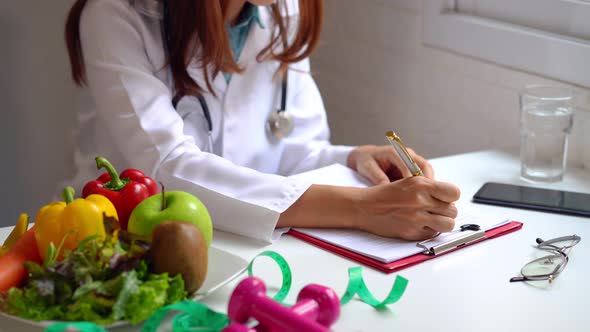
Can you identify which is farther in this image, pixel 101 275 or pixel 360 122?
pixel 360 122

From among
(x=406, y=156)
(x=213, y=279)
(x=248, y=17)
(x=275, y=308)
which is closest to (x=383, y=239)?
(x=406, y=156)

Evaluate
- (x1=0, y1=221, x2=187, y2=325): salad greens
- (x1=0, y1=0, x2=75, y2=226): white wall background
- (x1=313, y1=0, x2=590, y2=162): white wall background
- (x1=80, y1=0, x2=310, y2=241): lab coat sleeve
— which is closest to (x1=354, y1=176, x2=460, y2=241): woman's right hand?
(x1=80, y1=0, x2=310, y2=241): lab coat sleeve

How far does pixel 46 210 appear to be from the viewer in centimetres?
103

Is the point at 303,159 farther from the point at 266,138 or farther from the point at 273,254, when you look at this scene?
the point at 273,254

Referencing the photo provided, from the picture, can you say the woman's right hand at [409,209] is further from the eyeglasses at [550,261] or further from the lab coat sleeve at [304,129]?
the lab coat sleeve at [304,129]

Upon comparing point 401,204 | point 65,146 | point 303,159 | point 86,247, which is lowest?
point 65,146

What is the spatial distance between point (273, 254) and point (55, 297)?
0.92ft

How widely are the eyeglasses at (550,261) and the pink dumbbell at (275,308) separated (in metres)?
0.31

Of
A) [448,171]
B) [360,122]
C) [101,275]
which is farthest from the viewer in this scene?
[360,122]

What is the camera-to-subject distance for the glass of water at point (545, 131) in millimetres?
1557

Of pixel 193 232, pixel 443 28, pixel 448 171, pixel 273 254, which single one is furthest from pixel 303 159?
pixel 193 232

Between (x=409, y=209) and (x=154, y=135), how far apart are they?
46 cm

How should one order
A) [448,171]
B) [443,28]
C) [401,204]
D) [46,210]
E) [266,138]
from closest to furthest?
1. [46,210]
2. [401,204]
3. [448,171]
4. [266,138]
5. [443,28]

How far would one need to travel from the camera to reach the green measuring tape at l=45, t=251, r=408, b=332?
2.92 feet
